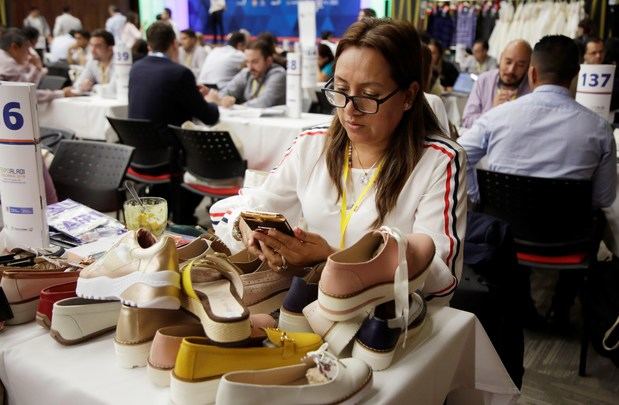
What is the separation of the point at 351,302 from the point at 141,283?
33 centimetres

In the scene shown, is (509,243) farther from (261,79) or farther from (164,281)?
(261,79)

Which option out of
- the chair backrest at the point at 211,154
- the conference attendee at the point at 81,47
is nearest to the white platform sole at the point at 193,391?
the chair backrest at the point at 211,154

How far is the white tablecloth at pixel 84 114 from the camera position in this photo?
4.50 metres

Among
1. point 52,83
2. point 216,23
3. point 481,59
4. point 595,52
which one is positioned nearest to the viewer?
point 595,52

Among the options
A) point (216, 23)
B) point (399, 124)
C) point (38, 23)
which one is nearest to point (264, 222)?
point (399, 124)

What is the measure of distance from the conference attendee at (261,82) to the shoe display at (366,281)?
12.2ft

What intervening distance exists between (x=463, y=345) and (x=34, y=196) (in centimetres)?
100

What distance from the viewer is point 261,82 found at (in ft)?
16.1

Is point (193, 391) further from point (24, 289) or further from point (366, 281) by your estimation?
point (24, 289)

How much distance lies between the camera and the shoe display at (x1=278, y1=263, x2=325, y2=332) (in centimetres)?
103

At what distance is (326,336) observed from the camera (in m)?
0.98

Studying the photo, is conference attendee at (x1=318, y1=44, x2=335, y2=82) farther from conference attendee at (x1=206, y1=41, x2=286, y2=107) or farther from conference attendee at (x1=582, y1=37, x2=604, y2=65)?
conference attendee at (x1=582, y1=37, x2=604, y2=65)

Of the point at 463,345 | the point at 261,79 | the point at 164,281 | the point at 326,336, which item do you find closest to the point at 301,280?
the point at 326,336

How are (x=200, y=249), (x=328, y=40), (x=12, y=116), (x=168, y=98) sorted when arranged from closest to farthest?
(x=200, y=249) < (x=12, y=116) < (x=168, y=98) < (x=328, y=40)
